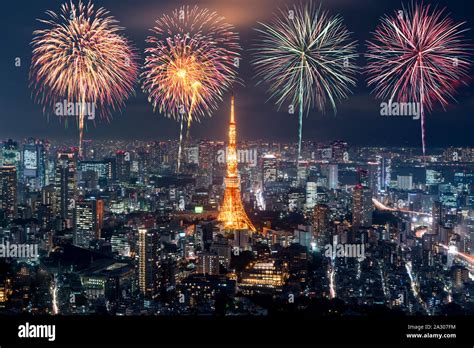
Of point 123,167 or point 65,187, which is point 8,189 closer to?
point 65,187

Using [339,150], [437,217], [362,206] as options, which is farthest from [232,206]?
[437,217]

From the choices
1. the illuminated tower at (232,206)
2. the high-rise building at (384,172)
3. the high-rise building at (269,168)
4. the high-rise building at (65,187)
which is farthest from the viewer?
the illuminated tower at (232,206)

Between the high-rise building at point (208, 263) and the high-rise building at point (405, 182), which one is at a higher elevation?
the high-rise building at point (405, 182)

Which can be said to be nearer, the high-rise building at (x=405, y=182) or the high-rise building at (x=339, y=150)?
the high-rise building at (x=339, y=150)

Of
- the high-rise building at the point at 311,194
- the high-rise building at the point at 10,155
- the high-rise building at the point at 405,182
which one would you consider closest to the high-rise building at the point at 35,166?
the high-rise building at the point at 10,155

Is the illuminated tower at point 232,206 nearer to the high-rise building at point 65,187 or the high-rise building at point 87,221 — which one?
the high-rise building at point 87,221

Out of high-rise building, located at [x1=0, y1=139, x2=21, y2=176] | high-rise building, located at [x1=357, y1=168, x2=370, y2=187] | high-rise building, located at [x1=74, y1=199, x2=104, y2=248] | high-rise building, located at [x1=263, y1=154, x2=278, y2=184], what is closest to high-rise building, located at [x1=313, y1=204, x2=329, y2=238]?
high-rise building, located at [x1=357, y1=168, x2=370, y2=187]
